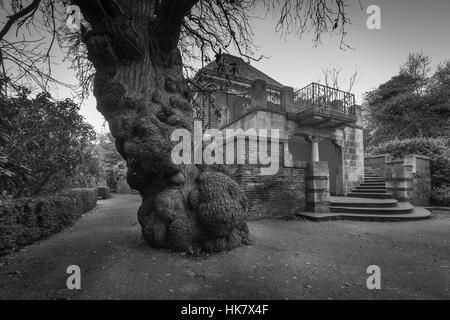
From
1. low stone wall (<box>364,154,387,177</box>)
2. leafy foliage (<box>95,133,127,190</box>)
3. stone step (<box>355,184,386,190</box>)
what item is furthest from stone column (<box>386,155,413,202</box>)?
leafy foliage (<box>95,133,127,190</box>)

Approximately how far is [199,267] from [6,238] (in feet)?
13.3

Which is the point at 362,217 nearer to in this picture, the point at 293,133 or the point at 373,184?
the point at 293,133

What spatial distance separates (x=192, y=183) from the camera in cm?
493

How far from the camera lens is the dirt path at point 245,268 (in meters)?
3.02

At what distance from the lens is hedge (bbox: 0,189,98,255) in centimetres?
477

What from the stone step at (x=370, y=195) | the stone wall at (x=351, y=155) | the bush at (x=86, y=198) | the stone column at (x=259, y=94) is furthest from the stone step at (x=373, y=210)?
the bush at (x=86, y=198)

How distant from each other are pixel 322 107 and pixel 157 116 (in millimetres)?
8808

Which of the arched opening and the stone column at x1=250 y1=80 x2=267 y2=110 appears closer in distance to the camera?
the stone column at x1=250 y1=80 x2=267 y2=110

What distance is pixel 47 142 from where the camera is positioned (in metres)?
8.02

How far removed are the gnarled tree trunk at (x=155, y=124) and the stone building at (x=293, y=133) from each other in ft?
5.14

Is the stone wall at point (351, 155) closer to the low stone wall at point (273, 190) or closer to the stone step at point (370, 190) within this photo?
the stone step at point (370, 190)

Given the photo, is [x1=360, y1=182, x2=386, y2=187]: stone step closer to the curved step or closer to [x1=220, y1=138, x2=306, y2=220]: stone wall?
the curved step

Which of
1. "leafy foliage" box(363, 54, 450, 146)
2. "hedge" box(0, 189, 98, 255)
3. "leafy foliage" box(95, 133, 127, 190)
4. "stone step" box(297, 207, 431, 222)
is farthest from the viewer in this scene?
"leafy foliage" box(95, 133, 127, 190)
